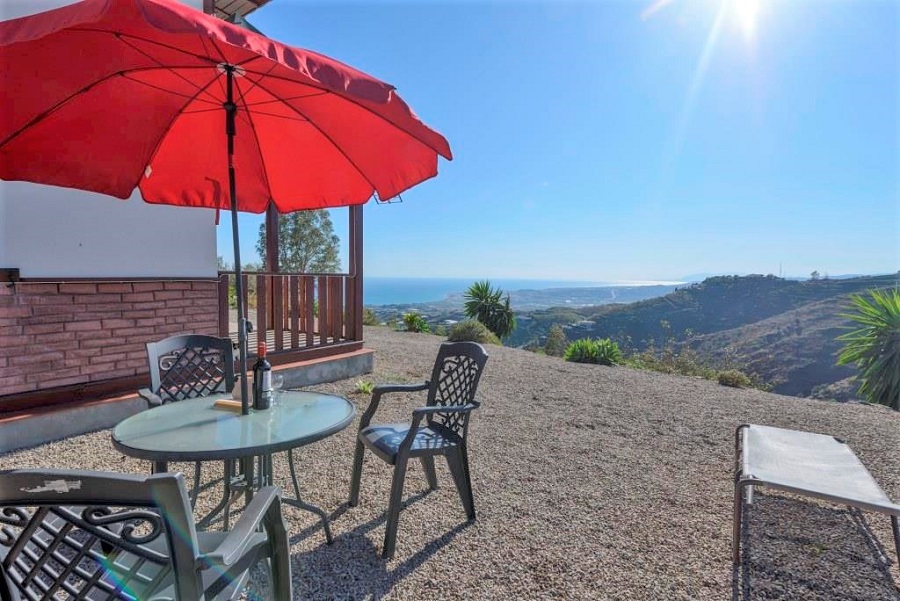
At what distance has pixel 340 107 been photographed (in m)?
2.35

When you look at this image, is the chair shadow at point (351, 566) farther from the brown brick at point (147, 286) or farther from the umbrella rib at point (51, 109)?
the brown brick at point (147, 286)

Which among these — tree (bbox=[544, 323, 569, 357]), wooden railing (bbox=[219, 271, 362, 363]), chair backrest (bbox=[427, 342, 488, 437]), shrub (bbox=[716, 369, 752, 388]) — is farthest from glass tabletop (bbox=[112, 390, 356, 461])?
tree (bbox=[544, 323, 569, 357])

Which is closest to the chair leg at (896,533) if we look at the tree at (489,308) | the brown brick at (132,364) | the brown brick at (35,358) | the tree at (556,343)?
the brown brick at (132,364)

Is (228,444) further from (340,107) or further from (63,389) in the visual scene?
(63,389)

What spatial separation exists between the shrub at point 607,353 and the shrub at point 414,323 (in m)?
4.92

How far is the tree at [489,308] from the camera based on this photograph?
12.8 meters

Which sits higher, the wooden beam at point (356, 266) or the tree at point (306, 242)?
the tree at point (306, 242)

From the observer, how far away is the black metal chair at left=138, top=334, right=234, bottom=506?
9.03 ft

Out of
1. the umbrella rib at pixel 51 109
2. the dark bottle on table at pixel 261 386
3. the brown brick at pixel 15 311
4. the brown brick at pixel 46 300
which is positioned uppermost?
the umbrella rib at pixel 51 109

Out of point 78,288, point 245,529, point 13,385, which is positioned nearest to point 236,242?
point 245,529

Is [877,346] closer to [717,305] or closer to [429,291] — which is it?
[717,305]

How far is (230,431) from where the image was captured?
6.27 feet

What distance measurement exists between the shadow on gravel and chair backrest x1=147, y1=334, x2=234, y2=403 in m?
3.17

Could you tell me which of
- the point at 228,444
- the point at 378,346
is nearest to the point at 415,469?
the point at 228,444
